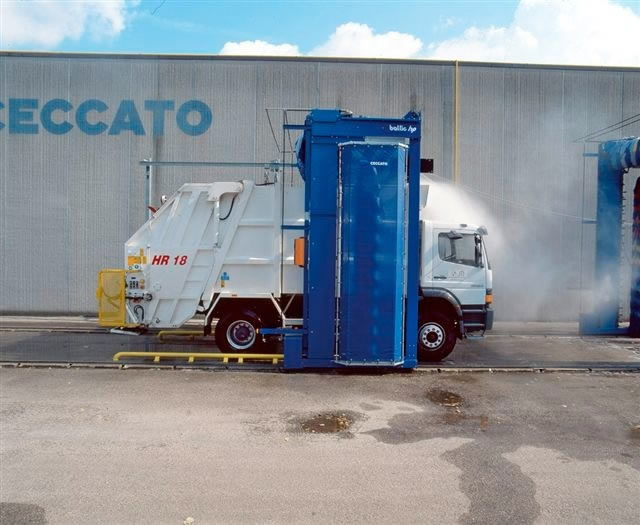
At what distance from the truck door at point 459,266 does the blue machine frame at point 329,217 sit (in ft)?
4.89

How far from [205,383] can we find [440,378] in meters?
3.82

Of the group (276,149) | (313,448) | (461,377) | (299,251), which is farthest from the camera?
(276,149)

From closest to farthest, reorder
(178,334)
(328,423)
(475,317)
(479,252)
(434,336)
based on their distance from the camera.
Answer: (328,423), (434,336), (475,317), (479,252), (178,334)

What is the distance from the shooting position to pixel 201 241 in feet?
37.0

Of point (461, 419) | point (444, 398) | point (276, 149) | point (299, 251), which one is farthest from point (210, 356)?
point (276, 149)

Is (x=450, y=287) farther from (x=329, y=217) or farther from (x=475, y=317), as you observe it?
(x=329, y=217)

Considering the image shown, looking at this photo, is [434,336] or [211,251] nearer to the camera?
[434,336]

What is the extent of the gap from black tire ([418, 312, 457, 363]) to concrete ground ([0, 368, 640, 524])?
1280 mm

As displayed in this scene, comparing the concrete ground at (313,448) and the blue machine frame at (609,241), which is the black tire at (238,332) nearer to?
the concrete ground at (313,448)

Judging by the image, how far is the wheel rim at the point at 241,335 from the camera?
11.2 meters

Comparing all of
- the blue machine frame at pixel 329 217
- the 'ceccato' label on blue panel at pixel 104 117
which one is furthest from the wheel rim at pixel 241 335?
the 'ceccato' label on blue panel at pixel 104 117

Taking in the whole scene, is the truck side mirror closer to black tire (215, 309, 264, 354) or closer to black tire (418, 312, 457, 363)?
black tire (418, 312, 457, 363)

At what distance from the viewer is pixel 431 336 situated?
Answer: 11094 mm

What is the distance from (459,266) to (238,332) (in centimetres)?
438
